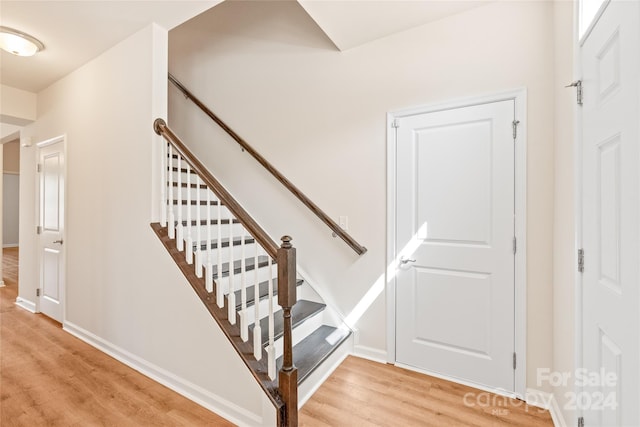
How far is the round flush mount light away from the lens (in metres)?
2.23

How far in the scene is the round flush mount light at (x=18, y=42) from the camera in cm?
223

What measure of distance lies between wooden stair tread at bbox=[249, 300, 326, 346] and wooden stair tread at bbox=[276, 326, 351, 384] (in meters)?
0.17

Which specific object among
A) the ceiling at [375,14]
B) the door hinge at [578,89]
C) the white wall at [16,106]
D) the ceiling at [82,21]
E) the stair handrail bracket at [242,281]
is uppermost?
the ceiling at [82,21]

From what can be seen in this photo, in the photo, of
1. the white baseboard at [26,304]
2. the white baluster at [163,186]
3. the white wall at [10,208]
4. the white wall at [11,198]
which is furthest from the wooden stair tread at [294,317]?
the white wall at [10,208]

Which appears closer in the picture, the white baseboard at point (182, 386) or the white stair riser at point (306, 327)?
the white baseboard at point (182, 386)

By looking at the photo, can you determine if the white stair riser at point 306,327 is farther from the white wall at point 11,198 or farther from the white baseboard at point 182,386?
the white wall at point 11,198

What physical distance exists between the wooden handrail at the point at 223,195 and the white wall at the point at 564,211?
1.54 metres

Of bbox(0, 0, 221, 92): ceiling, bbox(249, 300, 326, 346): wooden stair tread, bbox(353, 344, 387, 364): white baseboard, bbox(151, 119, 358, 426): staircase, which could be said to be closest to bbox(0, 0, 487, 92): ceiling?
bbox(0, 0, 221, 92): ceiling

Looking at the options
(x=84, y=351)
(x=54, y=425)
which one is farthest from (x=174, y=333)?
(x=84, y=351)

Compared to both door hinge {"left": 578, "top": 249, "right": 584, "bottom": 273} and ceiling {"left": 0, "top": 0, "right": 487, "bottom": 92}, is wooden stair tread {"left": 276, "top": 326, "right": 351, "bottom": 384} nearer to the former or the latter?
door hinge {"left": 578, "top": 249, "right": 584, "bottom": 273}

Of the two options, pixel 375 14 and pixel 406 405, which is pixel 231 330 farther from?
pixel 375 14

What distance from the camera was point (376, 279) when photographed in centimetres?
240

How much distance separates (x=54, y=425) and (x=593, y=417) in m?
2.83

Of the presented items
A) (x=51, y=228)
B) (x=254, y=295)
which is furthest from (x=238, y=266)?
(x=51, y=228)
